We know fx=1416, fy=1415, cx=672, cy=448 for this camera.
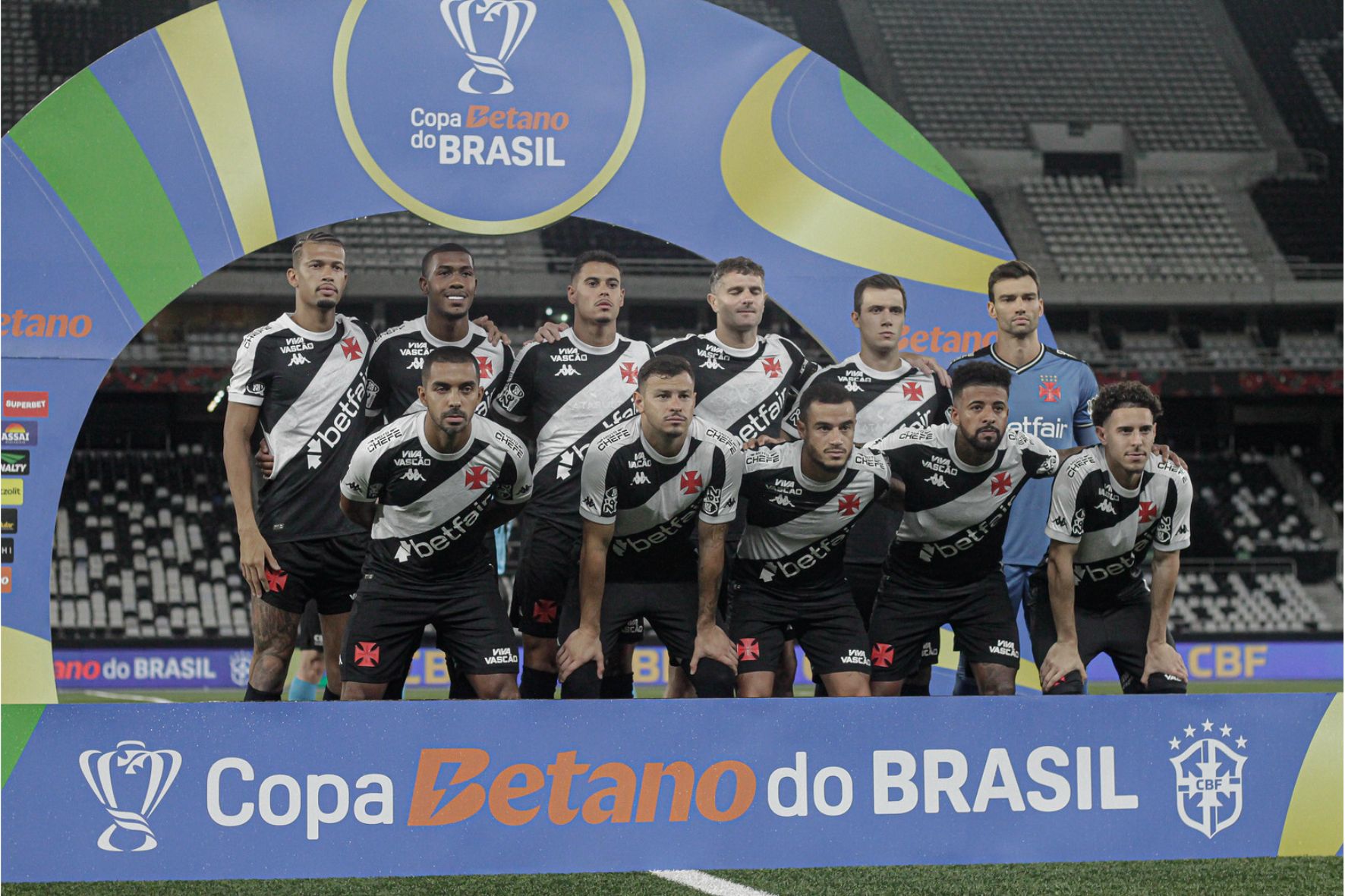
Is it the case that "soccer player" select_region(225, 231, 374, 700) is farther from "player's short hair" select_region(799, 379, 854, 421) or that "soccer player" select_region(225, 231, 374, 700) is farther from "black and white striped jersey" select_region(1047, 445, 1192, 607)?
"black and white striped jersey" select_region(1047, 445, 1192, 607)

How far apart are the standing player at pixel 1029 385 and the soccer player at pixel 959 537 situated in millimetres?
313

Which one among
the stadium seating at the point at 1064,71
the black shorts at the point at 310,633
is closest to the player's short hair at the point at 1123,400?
the black shorts at the point at 310,633

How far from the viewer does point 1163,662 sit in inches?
234

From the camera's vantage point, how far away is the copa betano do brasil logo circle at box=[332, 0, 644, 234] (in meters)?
6.51

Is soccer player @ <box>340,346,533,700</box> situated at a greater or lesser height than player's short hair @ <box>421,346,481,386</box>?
lesser

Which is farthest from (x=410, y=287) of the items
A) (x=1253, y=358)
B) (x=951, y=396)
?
(x=951, y=396)

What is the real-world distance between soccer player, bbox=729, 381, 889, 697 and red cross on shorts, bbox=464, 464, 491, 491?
106 cm

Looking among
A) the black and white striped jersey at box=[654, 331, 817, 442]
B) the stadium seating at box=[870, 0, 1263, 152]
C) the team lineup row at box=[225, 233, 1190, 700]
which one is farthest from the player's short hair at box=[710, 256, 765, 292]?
the stadium seating at box=[870, 0, 1263, 152]

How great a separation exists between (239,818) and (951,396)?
328 centimetres

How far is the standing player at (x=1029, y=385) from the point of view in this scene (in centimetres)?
626

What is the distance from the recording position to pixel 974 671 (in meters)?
5.99

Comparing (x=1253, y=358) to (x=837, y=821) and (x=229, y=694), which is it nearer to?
(x=229, y=694)

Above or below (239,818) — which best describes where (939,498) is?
above

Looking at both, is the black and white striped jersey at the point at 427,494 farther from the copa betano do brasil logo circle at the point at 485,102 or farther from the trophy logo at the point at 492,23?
the trophy logo at the point at 492,23
